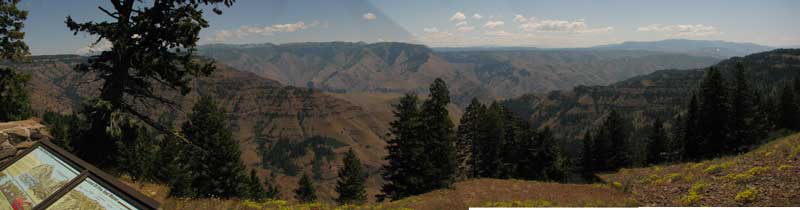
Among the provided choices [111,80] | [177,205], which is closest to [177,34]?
[111,80]

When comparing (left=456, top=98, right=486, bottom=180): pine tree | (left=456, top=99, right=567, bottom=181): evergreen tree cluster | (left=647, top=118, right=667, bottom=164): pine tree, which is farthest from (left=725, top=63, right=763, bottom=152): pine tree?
(left=456, top=98, right=486, bottom=180): pine tree

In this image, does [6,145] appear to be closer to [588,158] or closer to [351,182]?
[351,182]

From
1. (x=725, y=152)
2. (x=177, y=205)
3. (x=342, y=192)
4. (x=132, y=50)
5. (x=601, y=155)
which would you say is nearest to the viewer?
(x=177, y=205)

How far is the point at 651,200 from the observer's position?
19141 millimetres

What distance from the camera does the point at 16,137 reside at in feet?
40.0

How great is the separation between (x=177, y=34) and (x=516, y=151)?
48.8 metres

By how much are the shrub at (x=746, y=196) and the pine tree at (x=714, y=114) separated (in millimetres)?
41394

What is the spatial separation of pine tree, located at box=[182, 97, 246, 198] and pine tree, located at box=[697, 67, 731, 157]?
57.2m

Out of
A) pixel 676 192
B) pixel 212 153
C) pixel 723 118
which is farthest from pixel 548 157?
pixel 212 153

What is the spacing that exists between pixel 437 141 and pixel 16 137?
2981cm

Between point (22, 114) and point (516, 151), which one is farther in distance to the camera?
point (516, 151)

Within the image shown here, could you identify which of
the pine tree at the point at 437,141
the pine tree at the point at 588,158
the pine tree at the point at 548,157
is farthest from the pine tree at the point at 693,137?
the pine tree at the point at 437,141

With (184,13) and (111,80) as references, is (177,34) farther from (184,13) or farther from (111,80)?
(111,80)

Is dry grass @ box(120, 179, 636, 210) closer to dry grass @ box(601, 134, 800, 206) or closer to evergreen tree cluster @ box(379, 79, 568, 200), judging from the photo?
dry grass @ box(601, 134, 800, 206)
